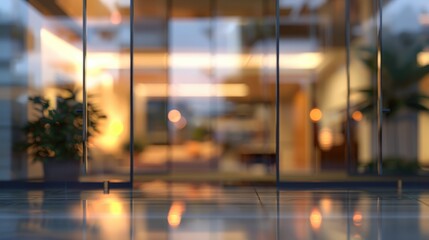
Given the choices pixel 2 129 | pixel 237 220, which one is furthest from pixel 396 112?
pixel 2 129

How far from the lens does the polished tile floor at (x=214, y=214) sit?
6.86 meters

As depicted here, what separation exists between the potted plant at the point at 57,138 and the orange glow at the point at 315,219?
550 cm

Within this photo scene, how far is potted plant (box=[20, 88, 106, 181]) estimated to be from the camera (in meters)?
11.4

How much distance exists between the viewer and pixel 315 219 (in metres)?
7.79

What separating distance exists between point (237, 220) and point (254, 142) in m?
6.33

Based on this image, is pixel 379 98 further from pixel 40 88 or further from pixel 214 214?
pixel 40 88

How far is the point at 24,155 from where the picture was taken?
38.7ft

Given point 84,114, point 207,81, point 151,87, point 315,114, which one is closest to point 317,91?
point 315,114

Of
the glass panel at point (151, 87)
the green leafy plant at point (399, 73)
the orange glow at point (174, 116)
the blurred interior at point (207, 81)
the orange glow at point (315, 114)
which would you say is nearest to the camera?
the green leafy plant at point (399, 73)

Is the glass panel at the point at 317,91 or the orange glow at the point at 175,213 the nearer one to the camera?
the orange glow at the point at 175,213

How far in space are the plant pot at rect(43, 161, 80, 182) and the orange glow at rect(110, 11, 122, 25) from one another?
3.54 metres

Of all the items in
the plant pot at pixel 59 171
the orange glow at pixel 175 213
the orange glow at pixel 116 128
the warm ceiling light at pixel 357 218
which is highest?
the orange glow at pixel 116 128

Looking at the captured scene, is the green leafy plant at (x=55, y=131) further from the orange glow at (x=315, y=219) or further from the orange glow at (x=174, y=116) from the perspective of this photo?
the orange glow at (x=315, y=219)

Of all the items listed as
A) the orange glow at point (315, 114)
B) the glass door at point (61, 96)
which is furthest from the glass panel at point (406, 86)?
the glass door at point (61, 96)
